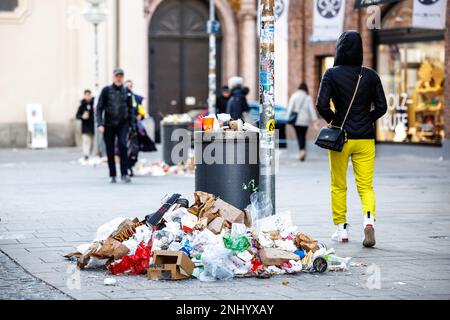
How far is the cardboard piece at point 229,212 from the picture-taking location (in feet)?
31.3

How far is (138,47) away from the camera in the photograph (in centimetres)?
3456

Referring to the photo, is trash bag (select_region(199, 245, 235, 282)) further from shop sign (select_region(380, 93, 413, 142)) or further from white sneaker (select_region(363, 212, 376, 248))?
shop sign (select_region(380, 93, 413, 142))

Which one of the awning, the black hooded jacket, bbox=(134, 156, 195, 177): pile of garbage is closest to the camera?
the black hooded jacket

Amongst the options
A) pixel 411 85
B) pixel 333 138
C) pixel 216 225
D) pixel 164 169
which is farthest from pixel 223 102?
pixel 216 225

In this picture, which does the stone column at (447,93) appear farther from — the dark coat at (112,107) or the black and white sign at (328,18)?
the dark coat at (112,107)

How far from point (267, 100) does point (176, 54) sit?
27237 mm

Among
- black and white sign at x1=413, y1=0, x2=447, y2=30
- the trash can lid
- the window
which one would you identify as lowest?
the trash can lid

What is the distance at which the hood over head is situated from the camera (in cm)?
1056

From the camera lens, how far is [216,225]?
30.6ft

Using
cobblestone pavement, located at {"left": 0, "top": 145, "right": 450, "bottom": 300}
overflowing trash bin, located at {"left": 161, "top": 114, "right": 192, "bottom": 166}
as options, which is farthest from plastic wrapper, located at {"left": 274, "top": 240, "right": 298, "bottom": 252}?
overflowing trash bin, located at {"left": 161, "top": 114, "right": 192, "bottom": 166}

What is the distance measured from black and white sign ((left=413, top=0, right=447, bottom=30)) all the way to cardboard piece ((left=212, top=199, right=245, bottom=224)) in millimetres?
14182

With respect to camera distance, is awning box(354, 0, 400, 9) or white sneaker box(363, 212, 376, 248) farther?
awning box(354, 0, 400, 9)
